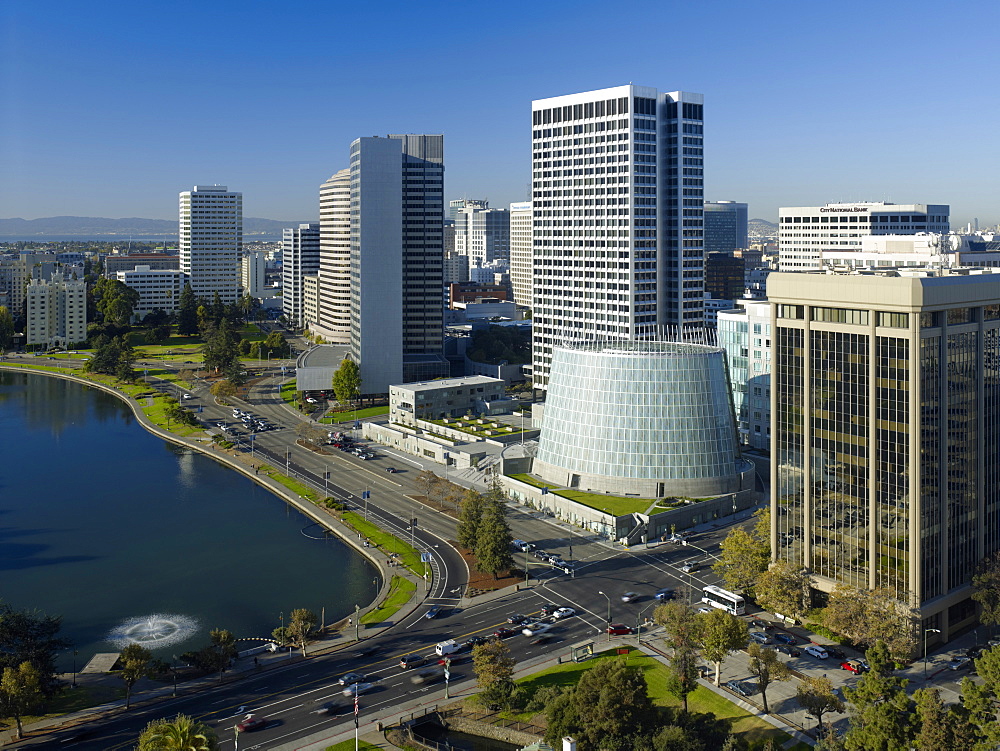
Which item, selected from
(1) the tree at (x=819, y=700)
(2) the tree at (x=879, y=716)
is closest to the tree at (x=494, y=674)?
(1) the tree at (x=819, y=700)

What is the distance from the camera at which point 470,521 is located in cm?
7256

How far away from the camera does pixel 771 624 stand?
60188 mm

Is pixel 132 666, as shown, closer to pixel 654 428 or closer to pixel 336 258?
pixel 654 428

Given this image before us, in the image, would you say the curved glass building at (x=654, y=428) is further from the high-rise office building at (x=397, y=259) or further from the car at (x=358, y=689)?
the high-rise office building at (x=397, y=259)

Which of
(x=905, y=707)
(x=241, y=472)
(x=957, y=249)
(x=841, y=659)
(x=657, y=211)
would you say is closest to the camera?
(x=905, y=707)

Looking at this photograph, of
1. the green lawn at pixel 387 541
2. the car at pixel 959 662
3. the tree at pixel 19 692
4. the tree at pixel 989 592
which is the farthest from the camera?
the green lawn at pixel 387 541

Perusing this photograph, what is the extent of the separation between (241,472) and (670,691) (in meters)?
69.4

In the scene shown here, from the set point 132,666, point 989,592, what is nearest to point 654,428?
point 989,592

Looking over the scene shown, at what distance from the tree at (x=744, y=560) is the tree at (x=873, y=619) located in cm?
762

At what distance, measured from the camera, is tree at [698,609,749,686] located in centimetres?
5144

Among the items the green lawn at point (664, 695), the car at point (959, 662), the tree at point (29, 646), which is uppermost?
the tree at point (29, 646)

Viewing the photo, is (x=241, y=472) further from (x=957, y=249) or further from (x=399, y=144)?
(x=957, y=249)

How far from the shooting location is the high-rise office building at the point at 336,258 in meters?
182

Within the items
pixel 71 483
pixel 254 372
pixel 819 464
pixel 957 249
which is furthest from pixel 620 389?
pixel 254 372
